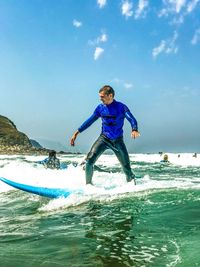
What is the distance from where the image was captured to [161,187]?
9203 mm

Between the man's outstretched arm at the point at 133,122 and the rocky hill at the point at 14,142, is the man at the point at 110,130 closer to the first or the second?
the man's outstretched arm at the point at 133,122

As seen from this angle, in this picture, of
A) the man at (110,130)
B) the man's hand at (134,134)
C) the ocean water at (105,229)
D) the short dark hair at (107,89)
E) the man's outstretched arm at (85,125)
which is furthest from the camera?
the man's outstretched arm at (85,125)

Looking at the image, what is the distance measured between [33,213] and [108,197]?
166 centimetres

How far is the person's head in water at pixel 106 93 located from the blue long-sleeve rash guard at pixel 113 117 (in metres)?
0.21

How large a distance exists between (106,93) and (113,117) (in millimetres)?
636

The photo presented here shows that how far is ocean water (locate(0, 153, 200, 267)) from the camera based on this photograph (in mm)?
4102

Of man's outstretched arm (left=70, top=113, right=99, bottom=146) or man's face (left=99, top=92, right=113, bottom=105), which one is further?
man's outstretched arm (left=70, top=113, right=99, bottom=146)

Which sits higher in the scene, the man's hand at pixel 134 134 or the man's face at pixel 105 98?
the man's face at pixel 105 98

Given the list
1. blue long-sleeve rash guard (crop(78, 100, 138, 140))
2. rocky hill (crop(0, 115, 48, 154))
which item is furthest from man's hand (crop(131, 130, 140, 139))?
rocky hill (crop(0, 115, 48, 154))

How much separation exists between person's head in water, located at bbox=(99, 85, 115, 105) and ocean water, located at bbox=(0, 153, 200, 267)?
2.01 m

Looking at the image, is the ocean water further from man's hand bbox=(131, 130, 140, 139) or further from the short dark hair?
the short dark hair

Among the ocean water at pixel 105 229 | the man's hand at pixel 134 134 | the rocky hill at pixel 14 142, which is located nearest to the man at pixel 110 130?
the man's hand at pixel 134 134

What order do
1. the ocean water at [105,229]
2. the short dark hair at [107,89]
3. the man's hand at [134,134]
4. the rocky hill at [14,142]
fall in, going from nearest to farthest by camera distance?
the ocean water at [105,229], the man's hand at [134,134], the short dark hair at [107,89], the rocky hill at [14,142]

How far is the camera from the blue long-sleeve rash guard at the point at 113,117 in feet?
29.3
